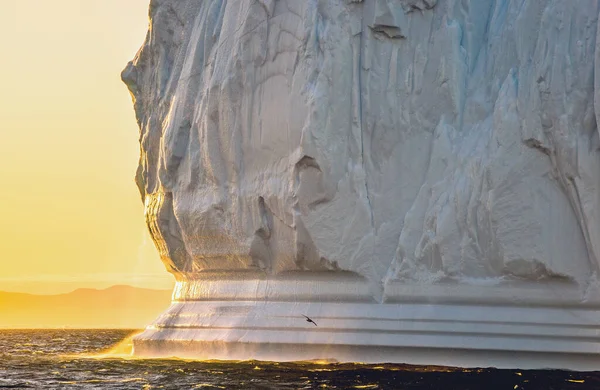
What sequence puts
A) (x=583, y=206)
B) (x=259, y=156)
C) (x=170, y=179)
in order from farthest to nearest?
(x=170, y=179) → (x=259, y=156) → (x=583, y=206)

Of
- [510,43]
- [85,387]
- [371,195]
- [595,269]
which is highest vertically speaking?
[510,43]

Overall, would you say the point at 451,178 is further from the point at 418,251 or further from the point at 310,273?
the point at 310,273

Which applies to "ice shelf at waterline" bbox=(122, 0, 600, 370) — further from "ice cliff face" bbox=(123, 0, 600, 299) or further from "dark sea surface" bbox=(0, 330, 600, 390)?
"dark sea surface" bbox=(0, 330, 600, 390)

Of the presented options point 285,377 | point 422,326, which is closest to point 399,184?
point 422,326

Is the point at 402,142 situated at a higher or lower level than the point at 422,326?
higher

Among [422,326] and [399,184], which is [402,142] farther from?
[422,326]

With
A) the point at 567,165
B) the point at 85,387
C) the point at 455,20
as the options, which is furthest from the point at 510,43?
the point at 85,387
